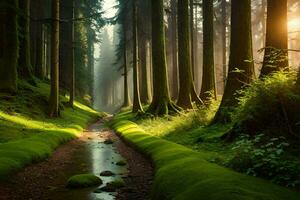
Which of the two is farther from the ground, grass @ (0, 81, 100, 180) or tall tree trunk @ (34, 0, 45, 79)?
tall tree trunk @ (34, 0, 45, 79)

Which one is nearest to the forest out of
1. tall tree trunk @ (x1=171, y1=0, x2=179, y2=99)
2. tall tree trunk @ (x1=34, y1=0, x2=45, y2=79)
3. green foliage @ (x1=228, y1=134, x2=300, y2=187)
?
green foliage @ (x1=228, y1=134, x2=300, y2=187)

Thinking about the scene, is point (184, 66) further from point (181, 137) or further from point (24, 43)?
point (24, 43)

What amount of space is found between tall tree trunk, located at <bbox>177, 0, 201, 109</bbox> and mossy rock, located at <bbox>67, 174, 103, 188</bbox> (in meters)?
13.6

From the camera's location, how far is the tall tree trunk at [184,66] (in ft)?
76.9

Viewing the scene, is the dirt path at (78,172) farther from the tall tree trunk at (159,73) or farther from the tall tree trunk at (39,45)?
the tall tree trunk at (39,45)

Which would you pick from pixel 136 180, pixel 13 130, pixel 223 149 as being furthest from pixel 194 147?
pixel 13 130

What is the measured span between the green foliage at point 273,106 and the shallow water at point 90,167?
13.1 ft

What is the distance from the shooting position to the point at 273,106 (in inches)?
387

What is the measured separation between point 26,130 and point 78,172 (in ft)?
23.7

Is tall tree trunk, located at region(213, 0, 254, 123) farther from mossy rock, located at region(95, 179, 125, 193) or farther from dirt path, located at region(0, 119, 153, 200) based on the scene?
mossy rock, located at region(95, 179, 125, 193)

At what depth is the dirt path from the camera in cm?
919

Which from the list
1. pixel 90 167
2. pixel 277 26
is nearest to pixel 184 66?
pixel 277 26

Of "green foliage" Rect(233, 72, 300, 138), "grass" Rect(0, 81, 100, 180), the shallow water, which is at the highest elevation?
"green foliage" Rect(233, 72, 300, 138)

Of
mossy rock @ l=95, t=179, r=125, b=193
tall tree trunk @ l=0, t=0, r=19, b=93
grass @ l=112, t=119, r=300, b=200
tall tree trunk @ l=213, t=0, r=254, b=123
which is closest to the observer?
grass @ l=112, t=119, r=300, b=200
